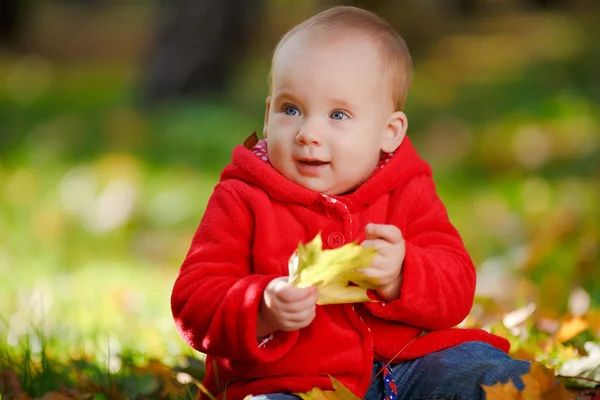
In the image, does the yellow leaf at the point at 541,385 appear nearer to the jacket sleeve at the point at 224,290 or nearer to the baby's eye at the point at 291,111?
the jacket sleeve at the point at 224,290

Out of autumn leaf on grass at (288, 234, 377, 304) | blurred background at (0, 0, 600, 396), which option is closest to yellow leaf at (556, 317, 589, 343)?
blurred background at (0, 0, 600, 396)

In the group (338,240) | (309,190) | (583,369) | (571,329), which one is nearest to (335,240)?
(338,240)

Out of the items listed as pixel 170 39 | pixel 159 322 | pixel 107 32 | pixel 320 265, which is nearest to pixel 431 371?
pixel 320 265

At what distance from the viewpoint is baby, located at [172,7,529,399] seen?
95.2 inches

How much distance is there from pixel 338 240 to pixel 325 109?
13.8 inches

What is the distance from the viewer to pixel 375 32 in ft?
8.32

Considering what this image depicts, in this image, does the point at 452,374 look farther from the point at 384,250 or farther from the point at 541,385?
the point at 384,250

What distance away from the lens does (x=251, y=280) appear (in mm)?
2375

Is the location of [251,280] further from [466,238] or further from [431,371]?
[466,238]

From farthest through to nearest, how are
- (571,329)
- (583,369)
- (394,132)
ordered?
(571,329), (583,369), (394,132)

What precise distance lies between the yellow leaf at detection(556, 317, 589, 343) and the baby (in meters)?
0.69

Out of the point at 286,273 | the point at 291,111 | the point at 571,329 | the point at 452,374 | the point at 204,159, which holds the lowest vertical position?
the point at 204,159

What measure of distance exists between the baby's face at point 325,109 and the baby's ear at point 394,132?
0.17 ft

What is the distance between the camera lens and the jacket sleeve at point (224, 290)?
2.31 metres
